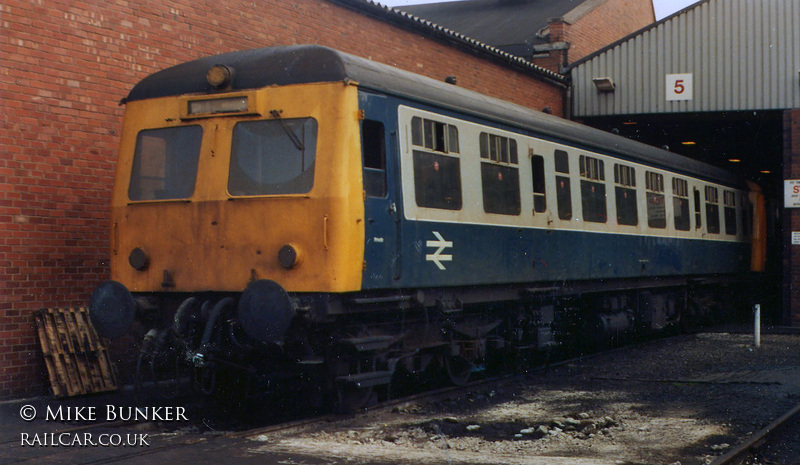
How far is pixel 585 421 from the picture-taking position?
318 inches

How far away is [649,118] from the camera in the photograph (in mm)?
20906

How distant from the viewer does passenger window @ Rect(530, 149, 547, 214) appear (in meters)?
11.3

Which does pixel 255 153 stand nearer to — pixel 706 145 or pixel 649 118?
pixel 649 118

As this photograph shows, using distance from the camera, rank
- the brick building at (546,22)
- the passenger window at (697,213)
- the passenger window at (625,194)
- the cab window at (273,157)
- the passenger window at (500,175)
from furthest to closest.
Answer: the brick building at (546,22)
the passenger window at (697,213)
the passenger window at (625,194)
the passenger window at (500,175)
the cab window at (273,157)

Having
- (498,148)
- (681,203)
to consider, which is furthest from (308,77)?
(681,203)

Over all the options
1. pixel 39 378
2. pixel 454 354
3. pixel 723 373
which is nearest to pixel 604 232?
pixel 723 373

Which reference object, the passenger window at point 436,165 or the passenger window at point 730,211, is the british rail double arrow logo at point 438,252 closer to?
the passenger window at point 436,165

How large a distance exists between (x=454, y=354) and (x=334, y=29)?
606 cm

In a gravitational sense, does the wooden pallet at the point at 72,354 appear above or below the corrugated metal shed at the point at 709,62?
below

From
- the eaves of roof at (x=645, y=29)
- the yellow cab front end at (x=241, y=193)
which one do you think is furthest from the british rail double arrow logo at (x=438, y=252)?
the eaves of roof at (x=645, y=29)

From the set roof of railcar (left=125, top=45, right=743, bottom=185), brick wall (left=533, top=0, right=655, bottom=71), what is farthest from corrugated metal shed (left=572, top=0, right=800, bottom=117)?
roof of railcar (left=125, top=45, right=743, bottom=185)

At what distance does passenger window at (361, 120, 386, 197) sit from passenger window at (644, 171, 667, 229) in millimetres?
7356

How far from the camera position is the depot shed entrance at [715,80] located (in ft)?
59.9

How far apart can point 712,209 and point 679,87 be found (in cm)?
298
